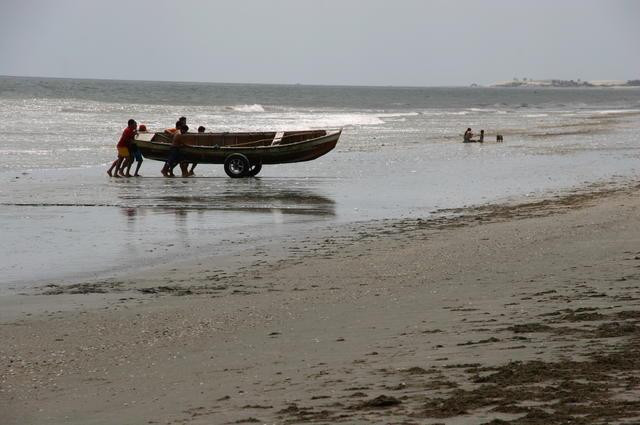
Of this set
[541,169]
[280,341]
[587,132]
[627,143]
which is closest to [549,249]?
[280,341]

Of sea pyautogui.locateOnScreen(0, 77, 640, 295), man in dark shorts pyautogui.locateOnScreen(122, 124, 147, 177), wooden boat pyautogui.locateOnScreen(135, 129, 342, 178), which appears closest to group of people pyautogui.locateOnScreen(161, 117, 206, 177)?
wooden boat pyautogui.locateOnScreen(135, 129, 342, 178)

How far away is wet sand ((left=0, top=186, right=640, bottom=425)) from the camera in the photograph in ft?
17.9

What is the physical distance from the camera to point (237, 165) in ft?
80.6

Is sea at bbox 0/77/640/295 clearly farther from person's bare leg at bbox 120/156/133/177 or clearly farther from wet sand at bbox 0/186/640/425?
wet sand at bbox 0/186/640/425

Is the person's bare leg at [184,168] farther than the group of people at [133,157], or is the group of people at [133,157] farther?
the person's bare leg at [184,168]

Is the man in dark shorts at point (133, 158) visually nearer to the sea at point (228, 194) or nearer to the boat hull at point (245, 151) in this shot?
the boat hull at point (245, 151)

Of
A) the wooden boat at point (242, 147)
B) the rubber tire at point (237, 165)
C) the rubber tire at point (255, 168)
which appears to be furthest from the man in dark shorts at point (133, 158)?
the rubber tire at point (255, 168)

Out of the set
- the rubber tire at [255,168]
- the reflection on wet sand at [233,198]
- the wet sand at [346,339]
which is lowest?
the reflection on wet sand at [233,198]

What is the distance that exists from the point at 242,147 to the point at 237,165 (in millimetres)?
665

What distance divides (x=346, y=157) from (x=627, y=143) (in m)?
11.5

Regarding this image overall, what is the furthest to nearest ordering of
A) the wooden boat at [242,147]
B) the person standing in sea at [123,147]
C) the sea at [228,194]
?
the wooden boat at [242,147], the person standing in sea at [123,147], the sea at [228,194]

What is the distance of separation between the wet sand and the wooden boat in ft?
41.8

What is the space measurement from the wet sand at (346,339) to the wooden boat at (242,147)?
1273 centimetres

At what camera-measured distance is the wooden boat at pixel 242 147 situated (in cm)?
2470
